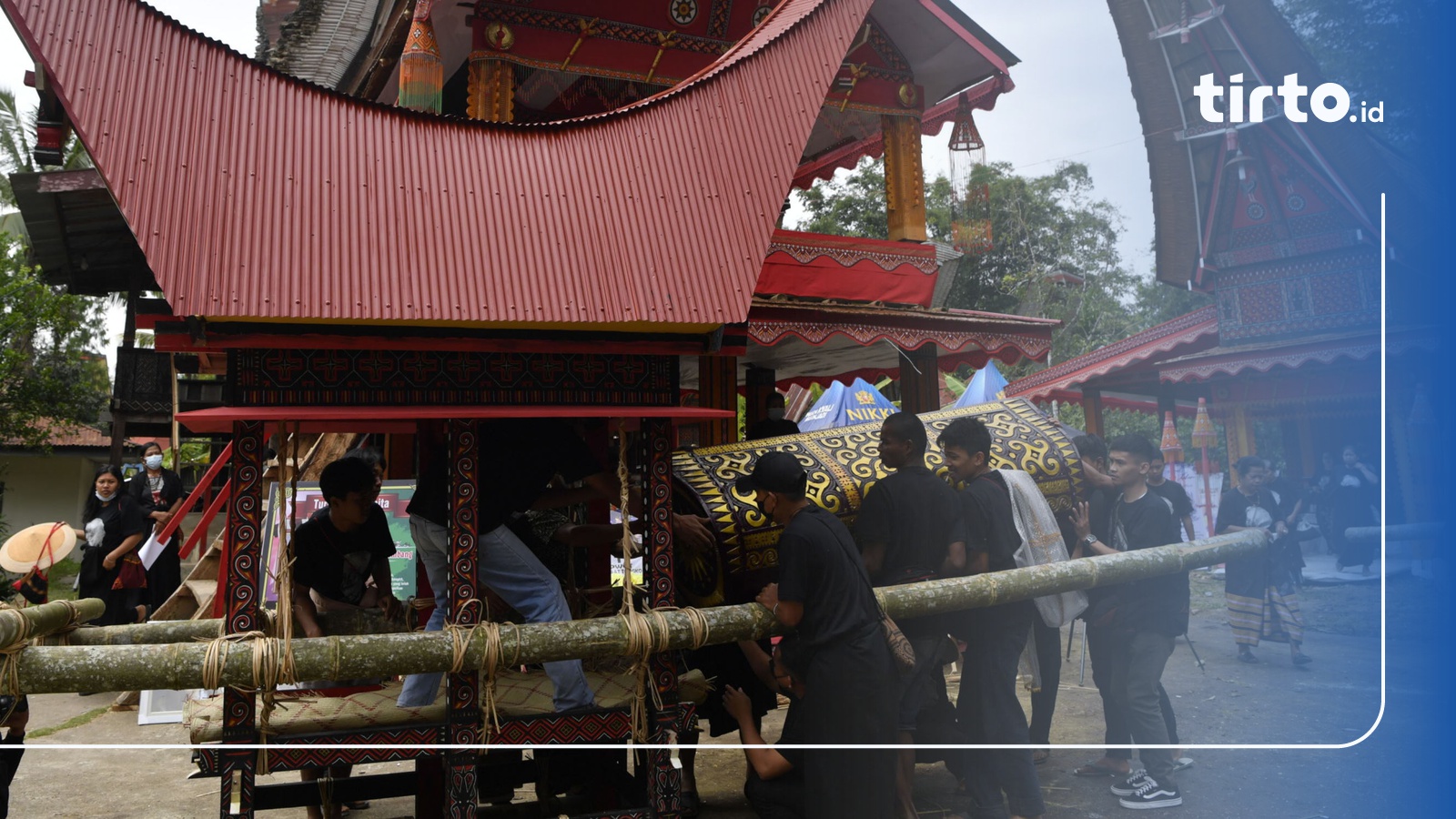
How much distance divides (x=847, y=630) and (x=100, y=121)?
3393 mm

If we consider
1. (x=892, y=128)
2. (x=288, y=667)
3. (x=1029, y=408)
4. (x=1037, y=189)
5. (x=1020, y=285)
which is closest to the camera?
(x=288, y=667)

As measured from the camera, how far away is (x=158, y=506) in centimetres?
1007

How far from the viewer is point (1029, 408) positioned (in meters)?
5.77

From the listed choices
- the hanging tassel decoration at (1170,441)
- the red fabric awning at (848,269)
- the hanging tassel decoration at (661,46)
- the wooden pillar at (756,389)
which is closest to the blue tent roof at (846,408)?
the wooden pillar at (756,389)

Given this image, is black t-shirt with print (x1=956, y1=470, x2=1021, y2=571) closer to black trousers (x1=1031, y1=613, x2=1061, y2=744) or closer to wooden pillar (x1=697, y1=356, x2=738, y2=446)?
black trousers (x1=1031, y1=613, x2=1061, y2=744)

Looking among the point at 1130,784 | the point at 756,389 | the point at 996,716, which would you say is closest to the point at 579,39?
the point at 756,389

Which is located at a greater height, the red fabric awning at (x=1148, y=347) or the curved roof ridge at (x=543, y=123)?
the curved roof ridge at (x=543, y=123)

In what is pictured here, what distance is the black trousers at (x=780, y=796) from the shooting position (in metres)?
4.31

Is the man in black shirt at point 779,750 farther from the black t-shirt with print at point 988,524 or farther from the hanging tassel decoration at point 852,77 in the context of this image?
the hanging tassel decoration at point 852,77

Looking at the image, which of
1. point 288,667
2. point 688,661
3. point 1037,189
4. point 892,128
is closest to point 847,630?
point 688,661

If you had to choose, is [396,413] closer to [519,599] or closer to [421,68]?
[519,599]

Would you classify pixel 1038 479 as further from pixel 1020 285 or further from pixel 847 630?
pixel 1020 285

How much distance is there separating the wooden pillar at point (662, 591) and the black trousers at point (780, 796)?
371mm

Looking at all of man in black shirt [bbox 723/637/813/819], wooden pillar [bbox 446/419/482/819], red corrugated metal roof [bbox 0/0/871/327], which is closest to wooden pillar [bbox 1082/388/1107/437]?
red corrugated metal roof [bbox 0/0/871/327]
